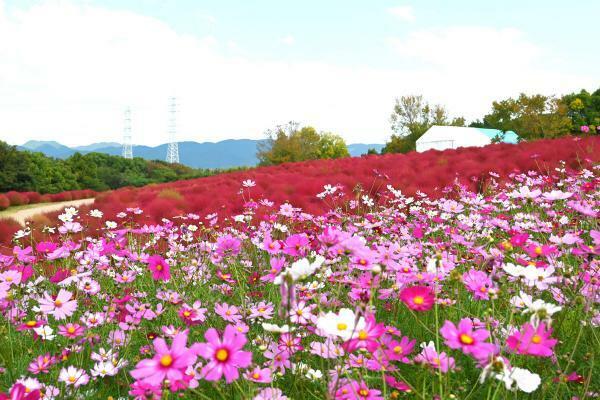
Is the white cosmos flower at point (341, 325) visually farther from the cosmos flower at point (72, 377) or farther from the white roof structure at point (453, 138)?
the white roof structure at point (453, 138)

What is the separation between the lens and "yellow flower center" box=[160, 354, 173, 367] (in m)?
0.89

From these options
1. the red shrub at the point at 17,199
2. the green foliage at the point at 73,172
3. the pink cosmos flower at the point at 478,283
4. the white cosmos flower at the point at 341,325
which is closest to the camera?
the white cosmos flower at the point at 341,325

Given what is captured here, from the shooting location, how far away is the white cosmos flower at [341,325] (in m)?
0.85

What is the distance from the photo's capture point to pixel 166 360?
2.93 ft

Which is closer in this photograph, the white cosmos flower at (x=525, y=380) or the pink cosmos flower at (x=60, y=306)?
the white cosmos flower at (x=525, y=380)

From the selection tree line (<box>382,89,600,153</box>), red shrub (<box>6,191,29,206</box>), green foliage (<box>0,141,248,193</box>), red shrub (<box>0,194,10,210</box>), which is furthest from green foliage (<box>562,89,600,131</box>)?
red shrub (<box>0,194,10,210</box>)

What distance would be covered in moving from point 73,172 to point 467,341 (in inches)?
1132

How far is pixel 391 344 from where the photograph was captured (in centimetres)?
121

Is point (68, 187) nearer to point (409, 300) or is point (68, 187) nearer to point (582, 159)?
point (582, 159)

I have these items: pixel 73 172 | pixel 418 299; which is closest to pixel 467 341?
pixel 418 299

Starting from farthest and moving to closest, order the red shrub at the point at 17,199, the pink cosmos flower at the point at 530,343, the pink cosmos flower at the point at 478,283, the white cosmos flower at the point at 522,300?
the red shrub at the point at 17,199, the pink cosmos flower at the point at 478,283, the white cosmos flower at the point at 522,300, the pink cosmos flower at the point at 530,343

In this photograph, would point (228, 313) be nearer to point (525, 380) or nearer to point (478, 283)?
point (478, 283)

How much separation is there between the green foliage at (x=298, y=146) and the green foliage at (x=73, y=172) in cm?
791

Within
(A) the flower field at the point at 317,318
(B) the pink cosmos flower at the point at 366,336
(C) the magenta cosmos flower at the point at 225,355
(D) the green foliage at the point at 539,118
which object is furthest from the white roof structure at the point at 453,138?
(C) the magenta cosmos flower at the point at 225,355
